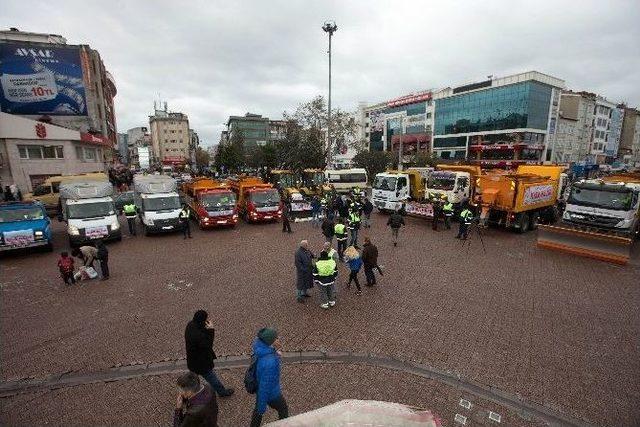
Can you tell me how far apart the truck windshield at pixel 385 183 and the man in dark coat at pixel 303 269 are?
43.9 feet

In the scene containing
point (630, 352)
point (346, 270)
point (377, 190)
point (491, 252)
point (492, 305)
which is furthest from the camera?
point (377, 190)

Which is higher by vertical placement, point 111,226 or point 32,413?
point 111,226

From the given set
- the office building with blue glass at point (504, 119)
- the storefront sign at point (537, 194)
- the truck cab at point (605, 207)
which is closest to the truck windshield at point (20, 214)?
the storefront sign at point (537, 194)

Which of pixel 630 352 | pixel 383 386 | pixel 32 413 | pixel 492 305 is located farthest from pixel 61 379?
pixel 630 352

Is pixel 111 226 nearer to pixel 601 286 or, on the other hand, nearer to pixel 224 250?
pixel 224 250

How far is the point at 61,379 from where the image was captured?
5.98 m

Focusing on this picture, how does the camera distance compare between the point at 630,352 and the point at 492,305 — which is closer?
the point at 630,352

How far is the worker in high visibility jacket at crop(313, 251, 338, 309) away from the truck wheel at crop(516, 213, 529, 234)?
12941mm

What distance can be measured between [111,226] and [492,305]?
15203 millimetres

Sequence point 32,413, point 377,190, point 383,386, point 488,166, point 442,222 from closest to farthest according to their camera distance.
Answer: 1. point 32,413
2. point 383,386
3. point 442,222
4. point 377,190
5. point 488,166

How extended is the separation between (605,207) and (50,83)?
49.0 meters

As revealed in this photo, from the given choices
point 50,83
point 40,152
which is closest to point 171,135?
point 50,83

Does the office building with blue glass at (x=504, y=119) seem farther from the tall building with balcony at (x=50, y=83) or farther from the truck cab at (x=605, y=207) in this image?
the tall building with balcony at (x=50, y=83)

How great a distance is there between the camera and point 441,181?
66.1 feet
